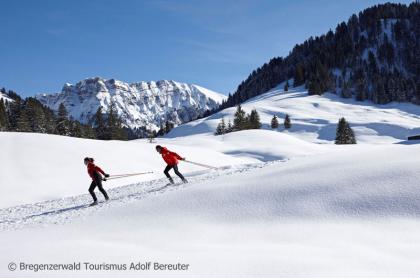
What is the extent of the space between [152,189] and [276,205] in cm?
753

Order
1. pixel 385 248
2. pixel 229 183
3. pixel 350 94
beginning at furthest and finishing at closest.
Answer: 1. pixel 350 94
2. pixel 229 183
3. pixel 385 248

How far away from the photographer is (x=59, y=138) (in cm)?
3388

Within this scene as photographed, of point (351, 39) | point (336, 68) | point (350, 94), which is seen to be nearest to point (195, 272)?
point (350, 94)

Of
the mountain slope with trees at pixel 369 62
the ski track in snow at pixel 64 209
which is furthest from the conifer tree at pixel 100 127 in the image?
the mountain slope with trees at pixel 369 62

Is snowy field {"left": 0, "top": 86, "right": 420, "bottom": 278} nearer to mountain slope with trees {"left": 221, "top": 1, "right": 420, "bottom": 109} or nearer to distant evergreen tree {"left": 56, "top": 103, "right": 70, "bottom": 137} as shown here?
distant evergreen tree {"left": 56, "top": 103, "right": 70, "bottom": 137}

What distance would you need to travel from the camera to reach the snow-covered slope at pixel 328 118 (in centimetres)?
9425

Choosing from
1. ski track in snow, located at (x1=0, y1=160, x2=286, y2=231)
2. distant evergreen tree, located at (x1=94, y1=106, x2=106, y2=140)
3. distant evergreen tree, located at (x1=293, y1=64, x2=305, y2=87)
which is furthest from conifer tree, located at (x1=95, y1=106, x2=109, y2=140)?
distant evergreen tree, located at (x1=293, y1=64, x2=305, y2=87)

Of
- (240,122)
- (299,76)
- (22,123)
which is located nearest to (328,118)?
(240,122)

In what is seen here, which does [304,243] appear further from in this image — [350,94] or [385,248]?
[350,94]

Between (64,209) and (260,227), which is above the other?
(260,227)

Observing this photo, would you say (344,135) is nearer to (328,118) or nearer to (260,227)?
(328,118)

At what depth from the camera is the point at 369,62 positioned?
169 m

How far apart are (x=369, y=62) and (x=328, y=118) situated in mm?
74004

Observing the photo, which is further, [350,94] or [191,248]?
[350,94]
